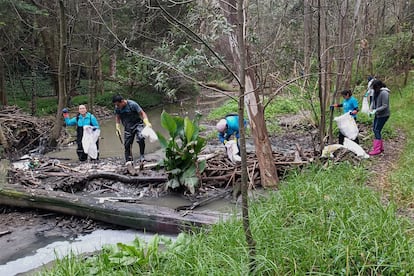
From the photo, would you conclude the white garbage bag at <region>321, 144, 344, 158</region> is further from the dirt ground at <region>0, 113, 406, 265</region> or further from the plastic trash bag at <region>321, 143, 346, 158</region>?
the dirt ground at <region>0, 113, 406, 265</region>

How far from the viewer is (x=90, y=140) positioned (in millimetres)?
9055

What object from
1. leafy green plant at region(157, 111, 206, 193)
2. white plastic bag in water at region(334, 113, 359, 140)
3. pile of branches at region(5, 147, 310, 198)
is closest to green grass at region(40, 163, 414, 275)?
leafy green plant at region(157, 111, 206, 193)

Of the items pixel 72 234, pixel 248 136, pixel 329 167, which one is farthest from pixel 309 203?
pixel 248 136

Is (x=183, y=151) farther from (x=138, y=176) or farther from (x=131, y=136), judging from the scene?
(x=131, y=136)

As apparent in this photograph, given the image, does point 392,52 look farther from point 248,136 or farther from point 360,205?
point 360,205

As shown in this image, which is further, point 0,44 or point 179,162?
point 0,44

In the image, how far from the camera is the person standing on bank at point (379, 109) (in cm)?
742

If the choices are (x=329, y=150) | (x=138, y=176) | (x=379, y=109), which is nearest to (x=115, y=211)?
(x=138, y=176)

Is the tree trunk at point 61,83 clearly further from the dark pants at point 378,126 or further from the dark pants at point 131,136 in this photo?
the dark pants at point 378,126

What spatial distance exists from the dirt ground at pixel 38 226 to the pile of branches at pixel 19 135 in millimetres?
5092

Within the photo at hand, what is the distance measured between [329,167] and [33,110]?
1421 cm

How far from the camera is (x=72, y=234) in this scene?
17.6ft

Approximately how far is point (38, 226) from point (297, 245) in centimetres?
412

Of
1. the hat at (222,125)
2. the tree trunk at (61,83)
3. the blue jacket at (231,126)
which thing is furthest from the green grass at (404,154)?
the tree trunk at (61,83)
